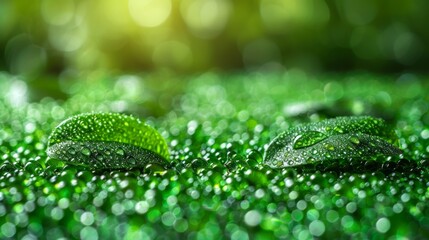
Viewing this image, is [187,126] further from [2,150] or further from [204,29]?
[204,29]

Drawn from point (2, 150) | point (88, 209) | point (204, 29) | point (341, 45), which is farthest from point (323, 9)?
point (88, 209)

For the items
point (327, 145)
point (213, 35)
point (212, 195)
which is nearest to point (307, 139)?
point (327, 145)

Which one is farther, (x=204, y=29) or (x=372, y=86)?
(x=204, y=29)

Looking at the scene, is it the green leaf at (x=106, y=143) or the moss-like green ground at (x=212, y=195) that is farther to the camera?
the green leaf at (x=106, y=143)

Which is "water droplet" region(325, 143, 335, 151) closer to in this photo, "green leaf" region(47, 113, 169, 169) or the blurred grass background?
"green leaf" region(47, 113, 169, 169)

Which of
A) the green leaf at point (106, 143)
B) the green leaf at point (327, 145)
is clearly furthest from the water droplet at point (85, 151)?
the green leaf at point (327, 145)

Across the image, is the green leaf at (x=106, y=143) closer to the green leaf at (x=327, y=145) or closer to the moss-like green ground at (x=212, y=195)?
the moss-like green ground at (x=212, y=195)

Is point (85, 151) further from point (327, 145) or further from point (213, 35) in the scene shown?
point (213, 35)
